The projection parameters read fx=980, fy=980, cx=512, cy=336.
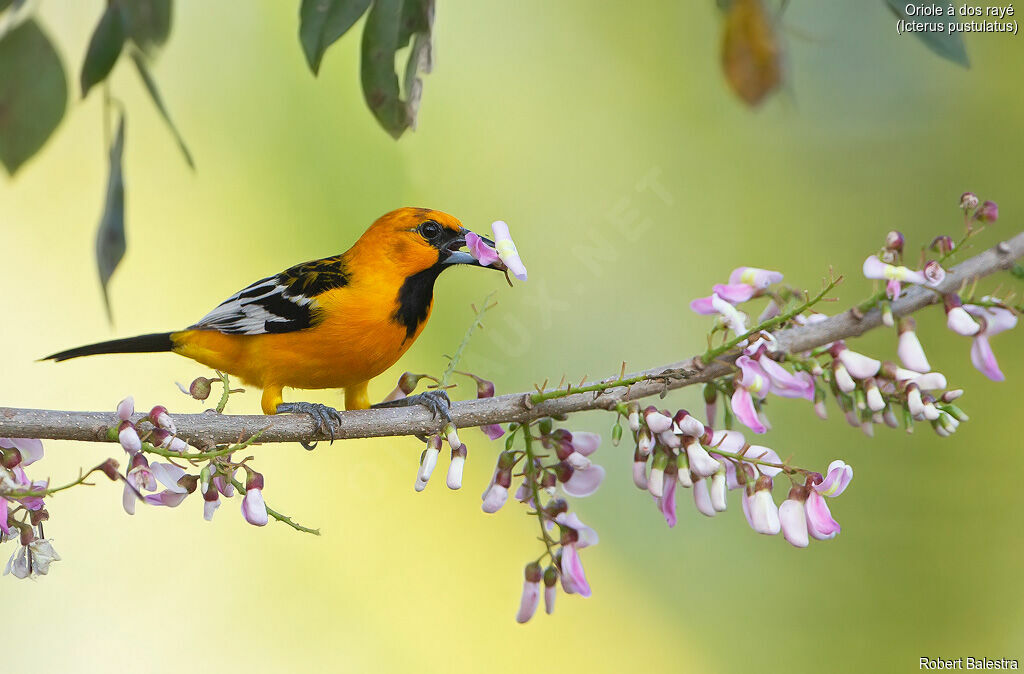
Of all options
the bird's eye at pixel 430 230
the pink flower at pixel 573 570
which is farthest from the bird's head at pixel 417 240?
the pink flower at pixel 573 570

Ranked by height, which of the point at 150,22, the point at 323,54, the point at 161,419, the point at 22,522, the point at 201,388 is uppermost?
the point at 150,22

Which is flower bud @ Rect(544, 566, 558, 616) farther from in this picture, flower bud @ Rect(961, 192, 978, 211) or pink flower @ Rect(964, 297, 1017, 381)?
flower bud @ Rect(961, 192, 978, 211)

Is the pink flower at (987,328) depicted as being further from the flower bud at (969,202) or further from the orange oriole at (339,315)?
the orange oriole at (339,315)

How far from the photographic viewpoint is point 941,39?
4.11ft

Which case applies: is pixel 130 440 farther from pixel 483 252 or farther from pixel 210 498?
pixel 483 252

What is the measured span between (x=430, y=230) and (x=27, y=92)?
683 millimetres

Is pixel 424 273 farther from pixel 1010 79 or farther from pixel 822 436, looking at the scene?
pixel 1010 79

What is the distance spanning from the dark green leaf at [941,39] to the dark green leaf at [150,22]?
1.07 m

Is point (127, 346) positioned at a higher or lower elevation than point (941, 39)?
lower

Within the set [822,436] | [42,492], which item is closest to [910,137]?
[822,436]

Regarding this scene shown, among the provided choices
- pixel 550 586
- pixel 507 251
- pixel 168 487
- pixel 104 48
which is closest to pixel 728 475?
pixel 550 586

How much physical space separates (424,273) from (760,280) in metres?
0.67

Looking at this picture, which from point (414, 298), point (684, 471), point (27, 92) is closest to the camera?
point (684, 471)

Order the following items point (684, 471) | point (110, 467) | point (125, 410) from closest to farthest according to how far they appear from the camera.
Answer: point (110, 467), point (125, 410), point (684, 471)
